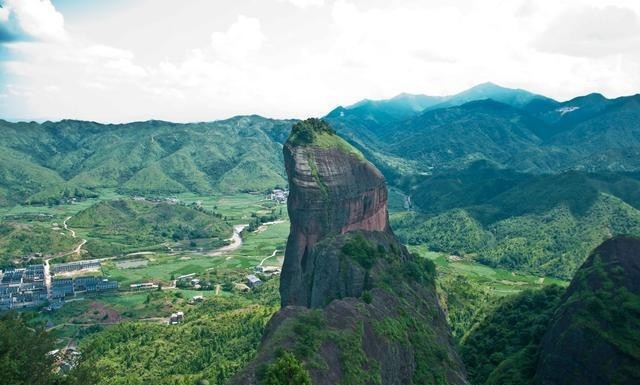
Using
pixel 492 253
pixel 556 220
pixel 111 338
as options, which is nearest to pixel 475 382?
pixel 111 338

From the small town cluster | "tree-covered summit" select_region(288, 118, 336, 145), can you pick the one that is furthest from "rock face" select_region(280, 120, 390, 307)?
the small town cluster

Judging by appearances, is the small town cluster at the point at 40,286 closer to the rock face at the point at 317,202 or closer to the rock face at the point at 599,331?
the rock face at the point at 317,202

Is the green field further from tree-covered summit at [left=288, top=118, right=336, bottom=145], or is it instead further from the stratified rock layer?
tree-covered summit at [left=288, top=118, right=336, bottom=145]

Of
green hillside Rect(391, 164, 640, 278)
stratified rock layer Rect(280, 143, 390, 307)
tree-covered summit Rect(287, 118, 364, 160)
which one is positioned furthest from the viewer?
green hillside Rect(391, 164, 640, 278)

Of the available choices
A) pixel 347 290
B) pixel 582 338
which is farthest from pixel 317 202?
pixel 582 338

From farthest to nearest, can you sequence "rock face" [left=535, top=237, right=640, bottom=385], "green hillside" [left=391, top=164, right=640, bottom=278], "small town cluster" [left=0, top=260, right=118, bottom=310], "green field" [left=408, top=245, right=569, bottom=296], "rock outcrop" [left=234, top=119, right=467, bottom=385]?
1. "green hillside" [left=391, top=164, right=640, bottom=278]
2. "green field" [left=408, top=245, right=569, bottom=296]
3. "small town cluster" [left=0, top=260, right=118, bottom=310]
4. "rock face" [left=535, top=237, right=640, bottom=385]
5. "rock outcrop" [left=234, top=119, right=467, bottom=385]
